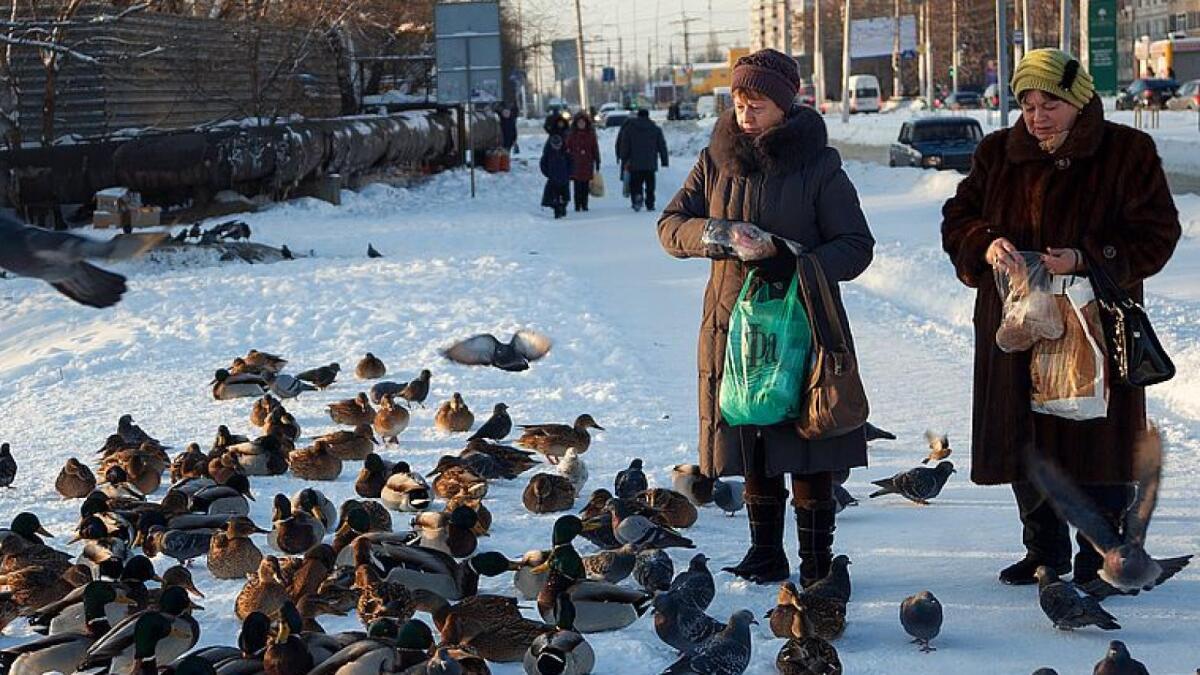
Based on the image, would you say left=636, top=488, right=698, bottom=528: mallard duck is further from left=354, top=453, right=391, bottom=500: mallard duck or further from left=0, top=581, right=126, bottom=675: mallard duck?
left=0, top=581, right=126, bottom=675: mallard duck

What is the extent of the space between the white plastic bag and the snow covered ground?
68cm

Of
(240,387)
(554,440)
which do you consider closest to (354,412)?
(240,387)

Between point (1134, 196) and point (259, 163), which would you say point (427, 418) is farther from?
point (259, 163)

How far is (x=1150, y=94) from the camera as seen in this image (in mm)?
62469

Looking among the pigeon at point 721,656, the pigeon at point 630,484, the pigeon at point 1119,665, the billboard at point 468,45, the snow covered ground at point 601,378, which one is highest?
the billboard at point 468,45

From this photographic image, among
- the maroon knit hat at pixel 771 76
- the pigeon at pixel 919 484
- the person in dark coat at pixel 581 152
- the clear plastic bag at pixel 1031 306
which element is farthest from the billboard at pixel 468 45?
the clear plastic bag at pixel 1031 306

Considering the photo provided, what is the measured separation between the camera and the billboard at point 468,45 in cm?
3000

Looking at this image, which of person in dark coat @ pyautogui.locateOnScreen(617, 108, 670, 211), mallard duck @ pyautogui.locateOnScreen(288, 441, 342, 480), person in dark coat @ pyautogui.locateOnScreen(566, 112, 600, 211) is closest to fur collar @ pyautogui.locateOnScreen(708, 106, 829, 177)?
mallard duck @ pyautogui.locateOnScreen(288, 441, 342, 480)

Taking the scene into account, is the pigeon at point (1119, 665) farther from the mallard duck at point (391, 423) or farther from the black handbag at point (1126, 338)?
the mallard duck at point (391, 423)

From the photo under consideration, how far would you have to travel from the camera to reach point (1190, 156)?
3431 cm

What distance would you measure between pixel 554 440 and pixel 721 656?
12.4ft

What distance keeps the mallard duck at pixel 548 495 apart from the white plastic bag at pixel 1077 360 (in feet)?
8.21

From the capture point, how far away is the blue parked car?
3504cm

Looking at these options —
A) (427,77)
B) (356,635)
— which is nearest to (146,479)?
(356,635)
